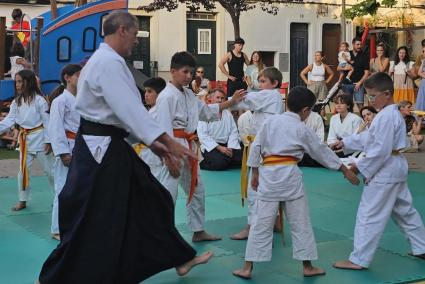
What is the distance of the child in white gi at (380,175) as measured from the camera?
511 cm

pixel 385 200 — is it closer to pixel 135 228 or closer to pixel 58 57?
pixel 135 228

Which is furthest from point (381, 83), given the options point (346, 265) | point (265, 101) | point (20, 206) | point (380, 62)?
point (380, 62)

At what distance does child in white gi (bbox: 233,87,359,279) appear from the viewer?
16.2 feet

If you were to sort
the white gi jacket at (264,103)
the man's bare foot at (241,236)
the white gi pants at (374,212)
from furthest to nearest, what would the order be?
the man's bare foot at (241,236), the white gi jacket at (264,103), the white gi pants at (374,212)

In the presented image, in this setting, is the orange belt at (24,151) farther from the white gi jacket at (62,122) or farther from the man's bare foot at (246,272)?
the man's bare foot at (246,272)

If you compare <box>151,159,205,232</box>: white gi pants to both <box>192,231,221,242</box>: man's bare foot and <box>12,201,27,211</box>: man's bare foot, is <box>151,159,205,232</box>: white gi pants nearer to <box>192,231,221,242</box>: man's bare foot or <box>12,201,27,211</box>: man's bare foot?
<box>192,231,221,242</box>: man's bare foot

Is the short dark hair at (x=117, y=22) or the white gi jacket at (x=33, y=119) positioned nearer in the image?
the short dark hair at (x=117, y=22)

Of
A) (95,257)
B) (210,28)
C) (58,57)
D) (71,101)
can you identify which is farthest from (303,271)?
(210,28)


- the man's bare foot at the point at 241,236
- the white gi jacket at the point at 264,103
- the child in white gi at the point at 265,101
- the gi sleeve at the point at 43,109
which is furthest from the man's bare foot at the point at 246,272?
the gi sleeve at the point at 43,109

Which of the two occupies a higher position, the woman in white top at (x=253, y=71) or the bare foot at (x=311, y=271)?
the woman in white top at (x=253, y=71)

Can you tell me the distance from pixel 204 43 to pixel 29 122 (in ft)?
49.8

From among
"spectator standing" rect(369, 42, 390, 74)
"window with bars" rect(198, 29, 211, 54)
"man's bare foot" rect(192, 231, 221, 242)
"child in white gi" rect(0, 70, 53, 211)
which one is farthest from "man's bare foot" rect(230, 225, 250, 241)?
"window with bars" rect(198, 29, 211, 54)

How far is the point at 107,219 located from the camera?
4.10 meters

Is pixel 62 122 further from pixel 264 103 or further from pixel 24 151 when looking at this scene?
pixel 264 103
